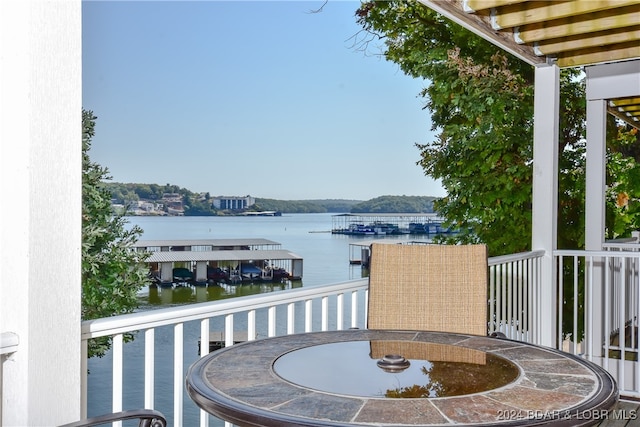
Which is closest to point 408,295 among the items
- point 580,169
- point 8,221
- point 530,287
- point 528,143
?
point 8,221

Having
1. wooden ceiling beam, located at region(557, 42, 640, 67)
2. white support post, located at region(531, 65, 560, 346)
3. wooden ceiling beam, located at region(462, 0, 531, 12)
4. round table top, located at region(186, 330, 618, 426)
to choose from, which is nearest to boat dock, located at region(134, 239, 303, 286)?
white support post, located at region(531, 65, 560, 346)

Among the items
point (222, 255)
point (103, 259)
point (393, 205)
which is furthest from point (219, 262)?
point (103, 259)

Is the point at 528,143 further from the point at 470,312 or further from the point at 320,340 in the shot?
the point at 320,340

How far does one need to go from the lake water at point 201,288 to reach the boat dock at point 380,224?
1.10ft

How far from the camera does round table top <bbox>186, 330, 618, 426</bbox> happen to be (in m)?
1.41

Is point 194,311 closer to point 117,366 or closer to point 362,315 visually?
point 117,366

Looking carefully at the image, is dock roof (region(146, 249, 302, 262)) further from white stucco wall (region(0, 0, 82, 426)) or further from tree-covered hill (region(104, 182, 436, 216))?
white stucco wall (region(0, 0, 82, 426))

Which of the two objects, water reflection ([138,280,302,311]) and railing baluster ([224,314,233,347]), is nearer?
railing baluster ([224,314,233,347])

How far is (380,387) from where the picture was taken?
1.65m

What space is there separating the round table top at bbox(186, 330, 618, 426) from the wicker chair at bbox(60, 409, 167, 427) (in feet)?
0.45

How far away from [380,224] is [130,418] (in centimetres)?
2623

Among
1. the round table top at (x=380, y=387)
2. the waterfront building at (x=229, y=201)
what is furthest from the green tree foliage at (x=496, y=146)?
the waterfront building at (x=229, y=201)

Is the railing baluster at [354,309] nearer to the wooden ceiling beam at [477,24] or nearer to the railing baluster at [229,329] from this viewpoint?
the railing baluster at [229,329]

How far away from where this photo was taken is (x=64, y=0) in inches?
72.3
